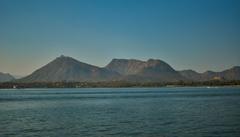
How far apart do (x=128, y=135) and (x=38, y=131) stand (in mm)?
9160

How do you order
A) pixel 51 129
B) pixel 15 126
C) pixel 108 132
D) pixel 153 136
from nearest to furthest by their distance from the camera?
1. pixel 153 136
2. pixel 108 132
3. pixel 51 129
4. pixel 15 126

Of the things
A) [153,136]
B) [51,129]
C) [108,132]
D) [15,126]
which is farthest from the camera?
[15,126]

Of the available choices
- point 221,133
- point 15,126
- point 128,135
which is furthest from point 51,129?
point 221,133

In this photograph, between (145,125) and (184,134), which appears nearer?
(184,134)

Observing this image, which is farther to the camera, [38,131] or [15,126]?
[15,126]

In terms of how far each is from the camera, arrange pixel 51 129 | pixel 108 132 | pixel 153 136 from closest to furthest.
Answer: pixel 153 136 < pixel 108 132 < pixel 51 129

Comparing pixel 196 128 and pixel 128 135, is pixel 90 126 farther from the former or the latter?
pixel 196 128

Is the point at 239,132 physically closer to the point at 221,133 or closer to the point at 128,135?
the point at 221,133

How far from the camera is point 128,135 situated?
33281 millimetres

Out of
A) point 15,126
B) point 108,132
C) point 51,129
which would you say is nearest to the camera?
point 108,132

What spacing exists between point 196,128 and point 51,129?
14.3 metres

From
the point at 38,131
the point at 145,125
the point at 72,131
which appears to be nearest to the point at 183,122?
the point at 145,125

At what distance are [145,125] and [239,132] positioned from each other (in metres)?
10.1

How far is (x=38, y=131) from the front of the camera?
36.6 meters
